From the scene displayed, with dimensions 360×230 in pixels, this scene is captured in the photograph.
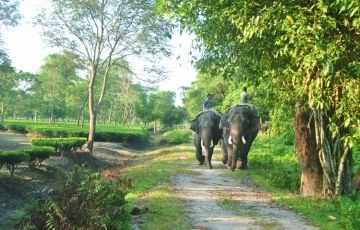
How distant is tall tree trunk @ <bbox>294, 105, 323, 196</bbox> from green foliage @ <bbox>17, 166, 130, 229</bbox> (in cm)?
548

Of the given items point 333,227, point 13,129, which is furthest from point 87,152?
point 13,129

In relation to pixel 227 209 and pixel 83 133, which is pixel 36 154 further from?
pixel 83 133

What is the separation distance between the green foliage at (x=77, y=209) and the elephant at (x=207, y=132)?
10.0m

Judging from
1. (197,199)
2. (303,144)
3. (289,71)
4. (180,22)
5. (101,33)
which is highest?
(101,33)

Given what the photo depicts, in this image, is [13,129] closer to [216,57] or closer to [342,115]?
[216,57]

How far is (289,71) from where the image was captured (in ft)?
32.6

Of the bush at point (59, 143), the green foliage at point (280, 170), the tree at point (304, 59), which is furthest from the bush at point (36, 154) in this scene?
the green foliage at point (280, 170)

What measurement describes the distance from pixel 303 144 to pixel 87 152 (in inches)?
594

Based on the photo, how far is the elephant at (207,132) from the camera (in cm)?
1856

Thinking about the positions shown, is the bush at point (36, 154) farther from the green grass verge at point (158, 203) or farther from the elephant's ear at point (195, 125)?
the elephant's ear at point (195, 125)

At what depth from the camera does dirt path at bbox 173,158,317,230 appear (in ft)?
28.3

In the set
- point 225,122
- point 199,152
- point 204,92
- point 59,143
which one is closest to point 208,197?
point 225,122

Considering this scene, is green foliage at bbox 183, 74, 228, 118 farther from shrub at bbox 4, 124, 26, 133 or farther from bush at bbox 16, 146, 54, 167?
bush at bbox 16, 146, 54, 167

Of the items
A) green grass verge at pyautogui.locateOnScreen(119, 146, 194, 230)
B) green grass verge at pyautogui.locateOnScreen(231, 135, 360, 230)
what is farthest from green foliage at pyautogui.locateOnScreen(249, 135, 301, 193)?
green grass verge at pyautogui.locateOnScreen(119, 146, 194, 230)
